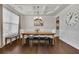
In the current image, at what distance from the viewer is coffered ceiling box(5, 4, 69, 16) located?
3291 mm

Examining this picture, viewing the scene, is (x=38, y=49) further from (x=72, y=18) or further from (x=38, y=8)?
(x=72, y=18)

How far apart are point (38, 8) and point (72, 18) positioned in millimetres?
1193

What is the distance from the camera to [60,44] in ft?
11.6

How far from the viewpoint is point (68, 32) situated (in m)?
3.83

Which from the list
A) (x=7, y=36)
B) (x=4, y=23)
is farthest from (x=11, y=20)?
(x=7, y=36)

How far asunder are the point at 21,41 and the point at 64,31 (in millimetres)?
1324

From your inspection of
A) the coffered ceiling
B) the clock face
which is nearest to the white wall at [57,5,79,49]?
the clock face

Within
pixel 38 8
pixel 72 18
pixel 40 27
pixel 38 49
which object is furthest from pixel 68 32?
pixel 38 8

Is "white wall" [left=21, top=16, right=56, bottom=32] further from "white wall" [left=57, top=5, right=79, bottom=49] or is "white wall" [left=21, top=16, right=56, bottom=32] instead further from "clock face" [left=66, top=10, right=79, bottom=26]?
"clock face" [left=66, top=10, right=79, bottom=26]

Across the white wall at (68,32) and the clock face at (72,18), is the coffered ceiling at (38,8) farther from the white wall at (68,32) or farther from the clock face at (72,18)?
the clock face at (72,18)

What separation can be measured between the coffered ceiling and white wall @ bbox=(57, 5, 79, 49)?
21 cm

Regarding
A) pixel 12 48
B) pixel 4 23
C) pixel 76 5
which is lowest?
pixel 12 48
